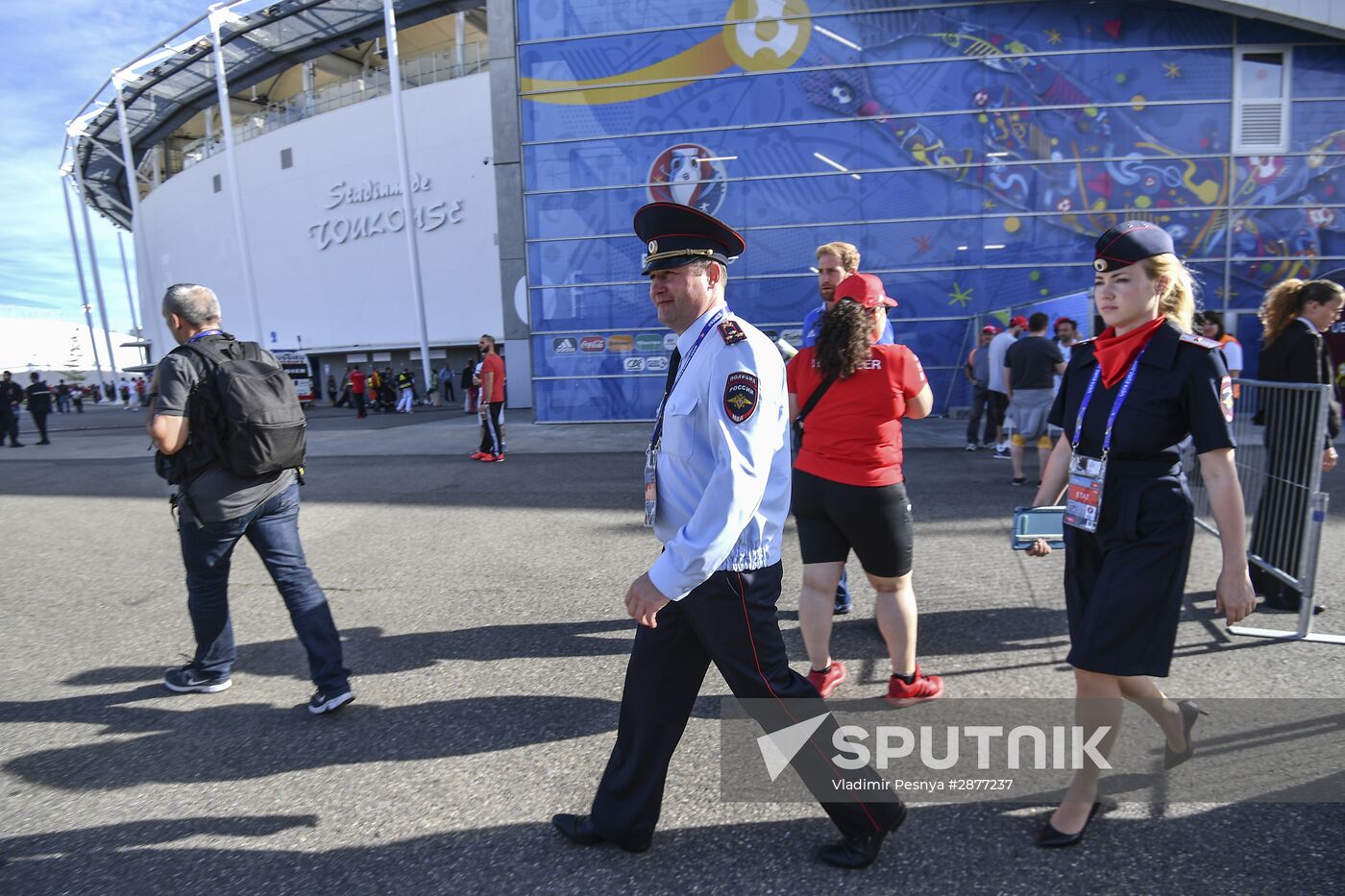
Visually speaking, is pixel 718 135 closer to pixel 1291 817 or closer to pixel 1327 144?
pixel 1327 144

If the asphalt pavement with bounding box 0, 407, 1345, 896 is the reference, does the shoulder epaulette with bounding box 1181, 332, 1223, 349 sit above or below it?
above

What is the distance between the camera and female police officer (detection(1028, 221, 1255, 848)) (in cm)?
220

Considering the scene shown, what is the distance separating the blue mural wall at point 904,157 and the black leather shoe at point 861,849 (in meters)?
14.1

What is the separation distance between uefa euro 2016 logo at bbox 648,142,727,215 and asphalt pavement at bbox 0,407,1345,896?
11.9 meters

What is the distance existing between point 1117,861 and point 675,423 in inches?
72.7

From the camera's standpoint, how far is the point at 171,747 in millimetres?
3166

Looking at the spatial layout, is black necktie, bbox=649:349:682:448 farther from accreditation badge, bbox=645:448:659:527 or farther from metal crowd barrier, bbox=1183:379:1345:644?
metal crowd barrier, bbox=1183:379:1345:644

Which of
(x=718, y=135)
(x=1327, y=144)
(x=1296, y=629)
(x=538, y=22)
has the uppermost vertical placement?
(x=538, y=22)

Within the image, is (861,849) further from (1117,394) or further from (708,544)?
(1117,394)

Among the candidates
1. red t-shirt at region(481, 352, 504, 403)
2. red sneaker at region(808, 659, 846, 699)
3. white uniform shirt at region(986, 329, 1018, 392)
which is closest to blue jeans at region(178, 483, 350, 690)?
red sneaker at region(808, 659, 846, 699)

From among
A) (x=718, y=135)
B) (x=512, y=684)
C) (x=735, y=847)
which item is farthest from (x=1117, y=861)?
(x=718, y=135)

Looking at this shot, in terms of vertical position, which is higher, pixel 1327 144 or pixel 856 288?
pixel 1327 144

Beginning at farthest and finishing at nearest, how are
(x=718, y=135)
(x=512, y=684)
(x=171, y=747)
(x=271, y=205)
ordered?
(x=271, y=205) < (x=718, y=135) < (x=512, y=684) < (x=171, y=747)

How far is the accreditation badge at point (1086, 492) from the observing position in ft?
7.66
